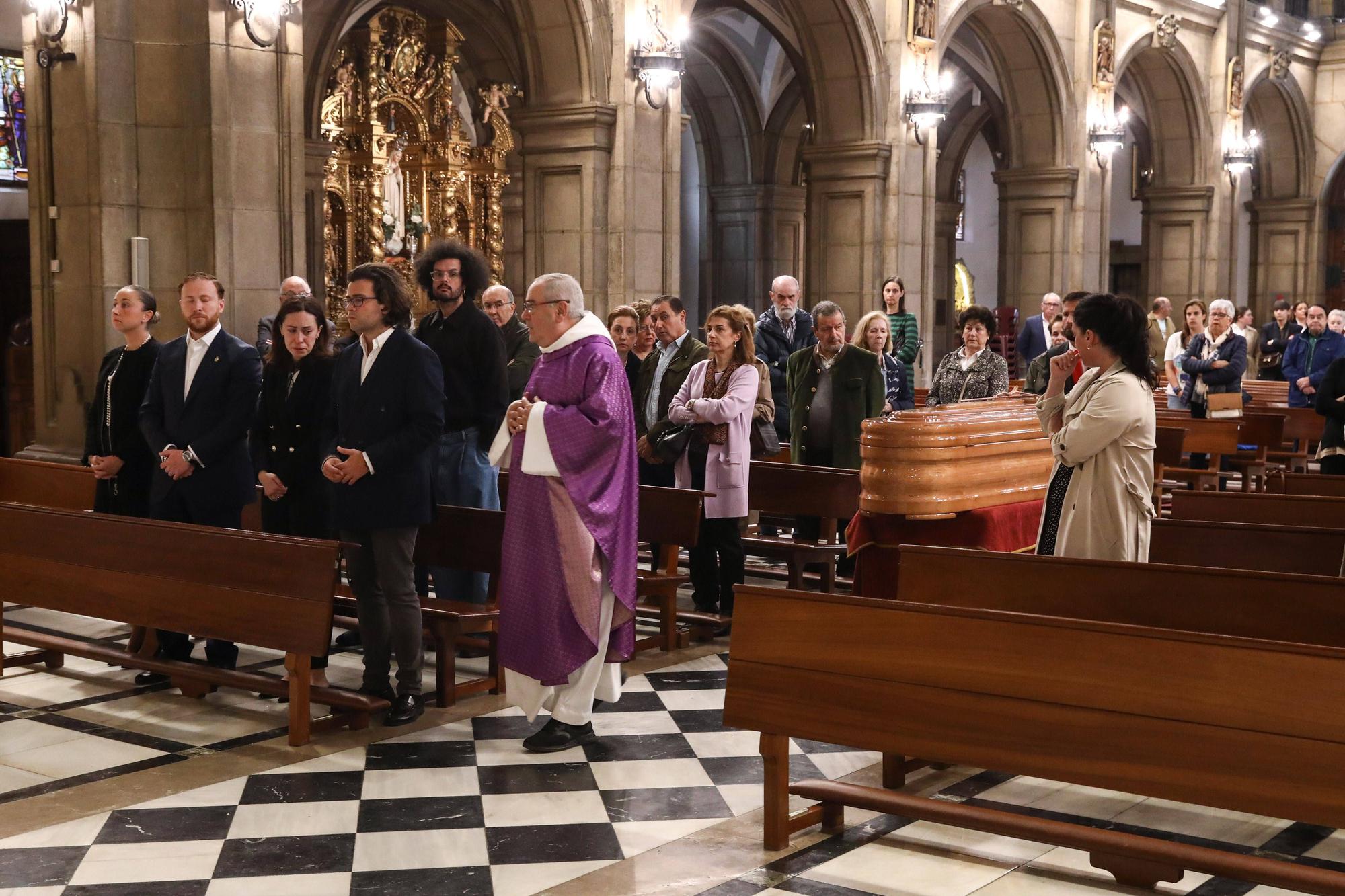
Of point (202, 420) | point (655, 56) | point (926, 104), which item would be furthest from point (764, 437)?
point (926, 104)

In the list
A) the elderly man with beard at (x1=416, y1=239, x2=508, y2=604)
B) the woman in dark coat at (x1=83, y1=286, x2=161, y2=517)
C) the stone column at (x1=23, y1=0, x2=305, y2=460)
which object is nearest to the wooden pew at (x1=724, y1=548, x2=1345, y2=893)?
the elderly man with beard at (x1=416, y1=239, x2=508, y2=604)

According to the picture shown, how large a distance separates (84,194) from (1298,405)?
11.2 m

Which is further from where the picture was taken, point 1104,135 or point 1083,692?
point 1104,135

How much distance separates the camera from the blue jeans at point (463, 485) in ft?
21.9

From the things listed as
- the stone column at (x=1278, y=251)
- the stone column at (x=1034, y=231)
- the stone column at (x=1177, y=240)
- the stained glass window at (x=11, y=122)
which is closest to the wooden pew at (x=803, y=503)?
the stained glass window at (x=11, y=122)

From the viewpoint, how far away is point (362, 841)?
13.9 ft

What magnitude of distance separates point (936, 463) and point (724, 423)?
136 cm

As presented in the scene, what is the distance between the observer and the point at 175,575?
217 inches

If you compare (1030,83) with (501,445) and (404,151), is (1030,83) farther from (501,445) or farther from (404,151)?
(501,445)

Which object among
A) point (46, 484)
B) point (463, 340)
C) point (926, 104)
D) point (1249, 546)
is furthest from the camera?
point (926, 104)

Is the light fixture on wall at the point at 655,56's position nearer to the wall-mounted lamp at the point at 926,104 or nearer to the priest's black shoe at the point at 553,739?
the wall-mounted lamp at the point at 926,104

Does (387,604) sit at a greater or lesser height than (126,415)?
lesser

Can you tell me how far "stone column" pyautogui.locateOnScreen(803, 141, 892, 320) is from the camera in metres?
15.0

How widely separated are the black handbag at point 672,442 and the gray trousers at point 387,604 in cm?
207
